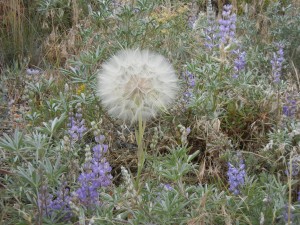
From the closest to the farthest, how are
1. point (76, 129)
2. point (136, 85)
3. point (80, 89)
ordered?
1. point (136, 85)
2. point (76, 129)
3. point (80, 89)

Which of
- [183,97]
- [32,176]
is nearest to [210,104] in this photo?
[183,97]

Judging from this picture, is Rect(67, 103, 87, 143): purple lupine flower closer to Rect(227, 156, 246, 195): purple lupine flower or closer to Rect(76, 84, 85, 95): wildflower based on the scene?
Rect(76, 84, 85, 95): wildflower

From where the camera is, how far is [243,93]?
2734 mm

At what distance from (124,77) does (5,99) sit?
1.14 metres


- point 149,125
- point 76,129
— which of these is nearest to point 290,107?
point 149,125

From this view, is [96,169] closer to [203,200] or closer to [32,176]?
[32,176]

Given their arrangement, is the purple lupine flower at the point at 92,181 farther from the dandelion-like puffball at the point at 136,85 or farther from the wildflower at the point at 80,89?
the wildflower at the point at 80,89

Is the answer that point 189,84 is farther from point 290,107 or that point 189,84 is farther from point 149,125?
point 290,107

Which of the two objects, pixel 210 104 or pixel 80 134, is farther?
pixel 210 104

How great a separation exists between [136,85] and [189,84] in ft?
2.85

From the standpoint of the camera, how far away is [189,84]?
2754mm

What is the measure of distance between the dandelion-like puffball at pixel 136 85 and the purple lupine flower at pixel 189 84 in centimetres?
49

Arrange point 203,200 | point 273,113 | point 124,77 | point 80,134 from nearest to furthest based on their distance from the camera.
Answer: point 203,200
point 124,77
point 80,134
point 273,113

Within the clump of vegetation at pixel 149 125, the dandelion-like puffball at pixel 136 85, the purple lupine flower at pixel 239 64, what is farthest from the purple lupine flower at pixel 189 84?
the dandelion-like puffball at pixel 136 85
